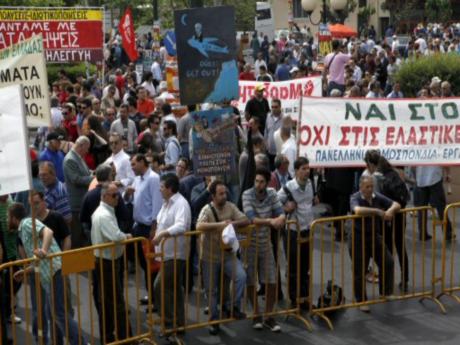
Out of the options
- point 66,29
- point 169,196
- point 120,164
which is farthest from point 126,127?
point 169,196

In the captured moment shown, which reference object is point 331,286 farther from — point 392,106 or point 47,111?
point 47,111

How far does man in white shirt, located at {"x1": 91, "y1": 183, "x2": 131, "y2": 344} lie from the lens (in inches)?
353

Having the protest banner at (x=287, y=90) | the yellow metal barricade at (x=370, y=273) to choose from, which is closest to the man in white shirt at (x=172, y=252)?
the yellow metal barricade at (x=370, y=273)

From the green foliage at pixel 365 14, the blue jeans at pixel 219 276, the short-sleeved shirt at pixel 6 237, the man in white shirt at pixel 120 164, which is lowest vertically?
the blue jeans at pixel 219 276

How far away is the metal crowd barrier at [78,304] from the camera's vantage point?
28.3 ft

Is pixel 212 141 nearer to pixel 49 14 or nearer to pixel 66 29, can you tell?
pixel 66 29

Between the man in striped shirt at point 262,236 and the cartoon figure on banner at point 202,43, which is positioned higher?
the cartoon figure on banner at point 202,43

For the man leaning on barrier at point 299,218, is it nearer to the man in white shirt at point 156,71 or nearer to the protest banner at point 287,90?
the protest banner at point 287,90

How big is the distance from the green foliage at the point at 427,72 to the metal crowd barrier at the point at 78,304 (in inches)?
533

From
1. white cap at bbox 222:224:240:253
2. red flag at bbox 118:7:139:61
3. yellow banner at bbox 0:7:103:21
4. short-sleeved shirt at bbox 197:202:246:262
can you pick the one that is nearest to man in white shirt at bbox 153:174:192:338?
short-sleeved shirt at bbox 197:202:246:262

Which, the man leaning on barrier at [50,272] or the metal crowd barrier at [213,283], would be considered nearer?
the man leaning on barrier at [50,272]

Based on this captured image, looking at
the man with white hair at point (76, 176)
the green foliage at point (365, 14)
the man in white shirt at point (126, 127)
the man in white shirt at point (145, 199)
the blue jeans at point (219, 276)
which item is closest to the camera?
the blue jeans at point (219, 276)

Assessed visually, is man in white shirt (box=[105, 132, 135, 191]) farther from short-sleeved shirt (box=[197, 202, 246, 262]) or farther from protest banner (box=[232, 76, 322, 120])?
protest banner (box=[232, 76, 322, 120])

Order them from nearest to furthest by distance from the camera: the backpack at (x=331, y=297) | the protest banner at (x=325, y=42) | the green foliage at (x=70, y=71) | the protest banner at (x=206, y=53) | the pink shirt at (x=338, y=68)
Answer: the protest banner at (x=206, y=53) < the backpack at (x=331, y=297) < the pink shirt at (x=338, y=68) < the protest banner at (x=325, y=42) < the green foliage at (x=70, y=71)
